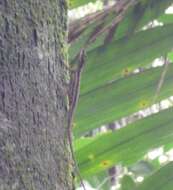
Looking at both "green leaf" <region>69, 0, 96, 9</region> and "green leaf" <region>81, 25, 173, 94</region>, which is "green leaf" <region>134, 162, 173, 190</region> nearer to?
"green leaf" <region>81, 25, 173, 94</region>

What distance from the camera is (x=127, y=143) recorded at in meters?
0.69

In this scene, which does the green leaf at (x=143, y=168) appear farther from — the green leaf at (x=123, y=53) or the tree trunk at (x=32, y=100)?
the tree trunk at (x=32, y=100)

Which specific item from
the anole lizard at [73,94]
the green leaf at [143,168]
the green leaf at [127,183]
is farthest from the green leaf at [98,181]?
the anole lizard at [73,94]

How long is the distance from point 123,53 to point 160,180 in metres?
0.20

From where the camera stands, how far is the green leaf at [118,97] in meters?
0.70

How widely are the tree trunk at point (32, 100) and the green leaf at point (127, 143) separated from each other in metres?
0.23

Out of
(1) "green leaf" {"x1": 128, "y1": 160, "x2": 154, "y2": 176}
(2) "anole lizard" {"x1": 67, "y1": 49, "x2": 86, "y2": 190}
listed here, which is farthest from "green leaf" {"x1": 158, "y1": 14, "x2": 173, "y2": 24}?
(1) "green leaf" {"x1": 128, "y1": 160, "x2": 154, "y2": 176}

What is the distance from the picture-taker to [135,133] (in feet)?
2.23

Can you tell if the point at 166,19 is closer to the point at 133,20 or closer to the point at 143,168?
the point at 133,20

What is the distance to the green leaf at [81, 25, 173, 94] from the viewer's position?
698mm

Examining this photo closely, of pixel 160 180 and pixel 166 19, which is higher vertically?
pixel 166 19

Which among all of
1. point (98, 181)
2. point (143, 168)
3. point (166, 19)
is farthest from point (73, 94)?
point (143, 168)

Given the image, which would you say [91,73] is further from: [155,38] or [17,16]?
[17,16]

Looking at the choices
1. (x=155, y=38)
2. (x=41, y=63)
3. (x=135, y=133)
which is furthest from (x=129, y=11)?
(x=41, y=63)
